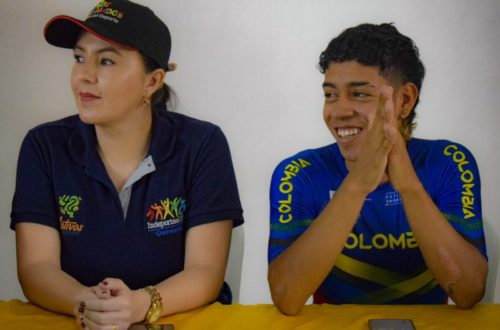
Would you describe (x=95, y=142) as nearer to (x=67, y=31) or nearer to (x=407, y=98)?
(x=67, y=31)

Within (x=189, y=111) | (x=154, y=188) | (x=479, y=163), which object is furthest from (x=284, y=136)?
(x=479, y=163)

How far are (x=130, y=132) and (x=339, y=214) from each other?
1.97 feet

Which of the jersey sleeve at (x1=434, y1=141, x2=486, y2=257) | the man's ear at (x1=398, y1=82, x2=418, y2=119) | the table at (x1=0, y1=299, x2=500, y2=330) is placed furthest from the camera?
the man's ear at (x1=398, y1=82, x2=418, y2=119)

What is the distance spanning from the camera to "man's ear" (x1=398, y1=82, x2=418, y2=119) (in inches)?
69.3

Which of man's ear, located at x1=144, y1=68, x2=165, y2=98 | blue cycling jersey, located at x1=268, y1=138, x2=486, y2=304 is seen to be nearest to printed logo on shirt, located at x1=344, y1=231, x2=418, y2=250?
blue cycling jersey, located at x1=268, y1=138, x2=486, y2=304

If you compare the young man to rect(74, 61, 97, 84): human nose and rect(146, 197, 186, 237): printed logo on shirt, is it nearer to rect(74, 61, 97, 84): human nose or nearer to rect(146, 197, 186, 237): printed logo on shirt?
rect(146, 197, 186, 237): printed logo on shirt

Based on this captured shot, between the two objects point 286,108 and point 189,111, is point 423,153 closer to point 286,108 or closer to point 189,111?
point 286,108

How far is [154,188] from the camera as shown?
5.24 feet

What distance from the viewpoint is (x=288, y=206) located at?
161 centimetres

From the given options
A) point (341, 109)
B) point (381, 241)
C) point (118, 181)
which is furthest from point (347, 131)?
point (118, 181)

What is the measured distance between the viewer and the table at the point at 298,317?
4.20ft

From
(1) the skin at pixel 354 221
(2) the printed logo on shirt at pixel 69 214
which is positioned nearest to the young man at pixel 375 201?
(1) the skin at pixel 354 221

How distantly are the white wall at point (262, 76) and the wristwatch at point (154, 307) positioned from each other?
0.49 metres

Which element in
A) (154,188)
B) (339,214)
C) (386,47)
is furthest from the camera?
(386,47)
